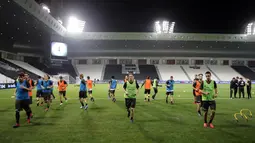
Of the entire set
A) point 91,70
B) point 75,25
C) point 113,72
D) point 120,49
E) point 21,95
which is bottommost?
point 21,95

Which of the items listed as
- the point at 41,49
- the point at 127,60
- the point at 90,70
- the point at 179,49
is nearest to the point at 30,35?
the point at 41,49

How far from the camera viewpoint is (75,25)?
48.4 m

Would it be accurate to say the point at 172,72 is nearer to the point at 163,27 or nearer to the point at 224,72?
the point at 224,72

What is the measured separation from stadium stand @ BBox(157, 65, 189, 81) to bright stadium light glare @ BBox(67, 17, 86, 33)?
2846 centimetres

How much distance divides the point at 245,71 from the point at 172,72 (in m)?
24.4

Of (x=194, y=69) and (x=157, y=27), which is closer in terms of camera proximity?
(x=157, y=27)

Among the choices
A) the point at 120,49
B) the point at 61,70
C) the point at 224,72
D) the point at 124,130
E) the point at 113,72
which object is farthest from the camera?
the point at 224,72

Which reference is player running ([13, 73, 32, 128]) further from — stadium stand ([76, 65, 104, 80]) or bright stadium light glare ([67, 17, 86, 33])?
stadium stand ([76, 65, 104, 80])

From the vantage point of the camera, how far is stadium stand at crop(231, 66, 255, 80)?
6021 cm

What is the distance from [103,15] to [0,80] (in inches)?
1045

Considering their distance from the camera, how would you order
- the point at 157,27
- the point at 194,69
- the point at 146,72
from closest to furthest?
the point at 157,27, the point at 146,72, the point at 194,69

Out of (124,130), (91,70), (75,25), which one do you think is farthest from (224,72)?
(124,130)

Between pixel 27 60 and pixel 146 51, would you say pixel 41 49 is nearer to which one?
pixel 27 60

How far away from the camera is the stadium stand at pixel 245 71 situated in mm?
60206
